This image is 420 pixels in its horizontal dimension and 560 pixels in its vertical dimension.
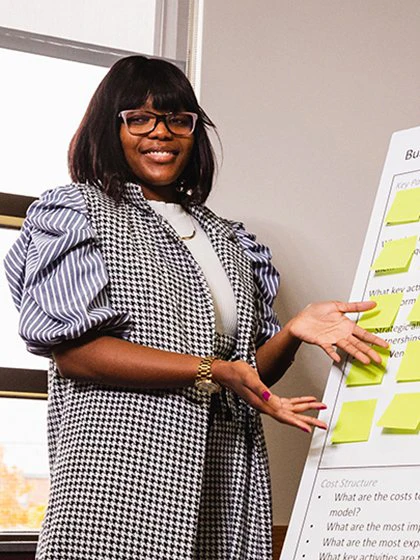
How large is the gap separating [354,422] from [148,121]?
0.66 metres

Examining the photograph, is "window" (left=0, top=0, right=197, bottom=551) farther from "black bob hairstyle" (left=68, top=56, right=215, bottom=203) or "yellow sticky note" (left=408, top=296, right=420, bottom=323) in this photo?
"yellow sticky note" (left=408, top=296, right=420, bottom=323)

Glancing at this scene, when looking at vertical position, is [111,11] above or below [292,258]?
above

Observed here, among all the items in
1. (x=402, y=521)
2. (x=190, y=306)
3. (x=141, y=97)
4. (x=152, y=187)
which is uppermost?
(x=141, y=97)

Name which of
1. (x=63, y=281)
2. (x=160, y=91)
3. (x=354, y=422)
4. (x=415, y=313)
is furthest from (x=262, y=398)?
(x=160, y=91)

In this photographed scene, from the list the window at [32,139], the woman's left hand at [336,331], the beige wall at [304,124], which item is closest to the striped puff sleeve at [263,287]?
the woman's left hand at [336,331]

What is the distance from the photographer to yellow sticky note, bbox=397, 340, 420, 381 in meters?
1.43

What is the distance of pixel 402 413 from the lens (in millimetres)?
1418

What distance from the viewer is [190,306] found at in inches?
63.9

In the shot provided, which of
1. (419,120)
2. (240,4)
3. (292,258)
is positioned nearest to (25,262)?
(292,258)

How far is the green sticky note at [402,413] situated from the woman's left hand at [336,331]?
8cm

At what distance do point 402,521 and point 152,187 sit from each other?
0.77 metres

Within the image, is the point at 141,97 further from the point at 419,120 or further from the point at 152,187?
the point at 419,120

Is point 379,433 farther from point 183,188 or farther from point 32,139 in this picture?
point 32,139

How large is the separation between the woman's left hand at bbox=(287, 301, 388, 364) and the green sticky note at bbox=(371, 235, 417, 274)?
0.07 m
